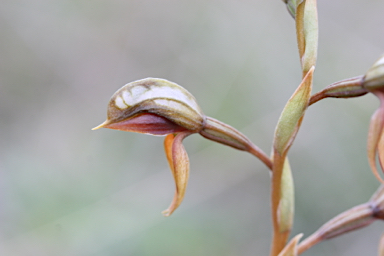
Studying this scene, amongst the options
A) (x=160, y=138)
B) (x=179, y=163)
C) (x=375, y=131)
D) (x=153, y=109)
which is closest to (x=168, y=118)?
(x=153, y=109)

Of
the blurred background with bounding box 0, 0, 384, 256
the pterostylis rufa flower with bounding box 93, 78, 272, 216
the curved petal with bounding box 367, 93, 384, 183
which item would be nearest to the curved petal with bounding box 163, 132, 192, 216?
the pterostylis rufa flower with bounding box 93, 78, 272, 216

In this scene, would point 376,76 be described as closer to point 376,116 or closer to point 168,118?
point 376,116

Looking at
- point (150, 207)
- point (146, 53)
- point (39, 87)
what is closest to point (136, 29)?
point (146, 53)

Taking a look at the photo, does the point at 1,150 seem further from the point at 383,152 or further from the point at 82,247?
the point at 383,152

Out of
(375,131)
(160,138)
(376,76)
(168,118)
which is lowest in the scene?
(375,131)

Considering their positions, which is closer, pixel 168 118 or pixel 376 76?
pixel 376 76

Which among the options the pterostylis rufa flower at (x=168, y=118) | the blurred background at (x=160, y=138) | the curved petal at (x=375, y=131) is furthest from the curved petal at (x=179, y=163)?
the blurred background at (x=160, y=138)
